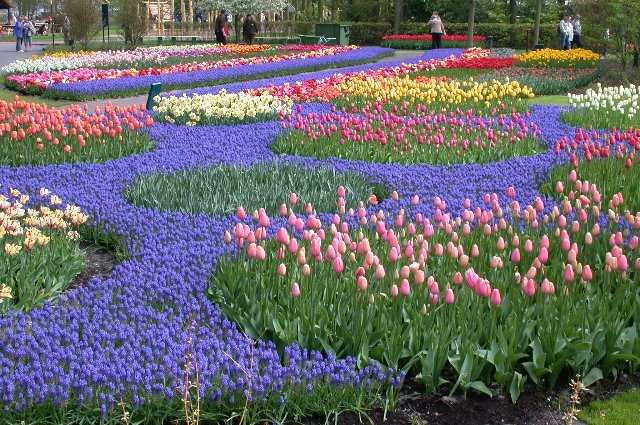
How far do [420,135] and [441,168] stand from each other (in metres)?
1.30

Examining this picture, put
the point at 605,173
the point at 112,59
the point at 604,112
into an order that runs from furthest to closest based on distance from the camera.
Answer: the point at 112,59 < the point at 604,112 < the point at 605,173

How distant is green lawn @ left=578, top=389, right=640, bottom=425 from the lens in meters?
3.74

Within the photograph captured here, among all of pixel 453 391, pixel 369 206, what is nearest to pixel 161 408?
pixel 453 391

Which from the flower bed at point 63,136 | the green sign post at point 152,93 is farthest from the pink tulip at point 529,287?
the green sign post at point 152,93

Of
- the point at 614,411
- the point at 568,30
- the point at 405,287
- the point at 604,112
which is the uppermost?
the point at 568,30

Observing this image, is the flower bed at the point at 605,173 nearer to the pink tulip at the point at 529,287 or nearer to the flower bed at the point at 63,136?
the pink tulip at the point at 529,287

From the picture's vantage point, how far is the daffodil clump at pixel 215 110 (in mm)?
11789

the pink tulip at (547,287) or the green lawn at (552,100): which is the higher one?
the pink tulip at (547,287)

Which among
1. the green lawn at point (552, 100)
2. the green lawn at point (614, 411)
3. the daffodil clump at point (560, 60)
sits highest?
the daffodil clump at point (560, 60)

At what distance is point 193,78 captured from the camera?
20.4 meters

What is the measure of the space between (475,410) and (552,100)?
44.6 ft

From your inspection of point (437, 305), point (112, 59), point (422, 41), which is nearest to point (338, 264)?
point (437, 305)

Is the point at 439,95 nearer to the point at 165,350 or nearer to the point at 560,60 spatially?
the point at 165,350

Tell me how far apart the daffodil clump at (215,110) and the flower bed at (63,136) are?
5.07ft
